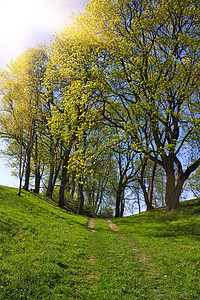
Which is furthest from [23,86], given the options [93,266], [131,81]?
[93,266]

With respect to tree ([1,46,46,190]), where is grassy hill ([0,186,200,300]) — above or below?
below

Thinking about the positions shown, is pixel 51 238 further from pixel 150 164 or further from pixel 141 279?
pixel 150 164

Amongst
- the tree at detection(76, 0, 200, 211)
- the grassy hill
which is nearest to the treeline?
the tree at detection(76, 0, 200, 211)

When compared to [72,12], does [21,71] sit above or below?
below

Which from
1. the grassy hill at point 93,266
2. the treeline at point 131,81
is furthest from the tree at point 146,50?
the grassy hill at point 93,266

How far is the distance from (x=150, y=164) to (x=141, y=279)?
29.9 metres

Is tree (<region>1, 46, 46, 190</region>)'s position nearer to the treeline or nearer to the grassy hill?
the treeline

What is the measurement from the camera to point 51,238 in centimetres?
1198

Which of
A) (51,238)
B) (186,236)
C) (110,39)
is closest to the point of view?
(51,238)

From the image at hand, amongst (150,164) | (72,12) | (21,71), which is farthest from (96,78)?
(150,164)

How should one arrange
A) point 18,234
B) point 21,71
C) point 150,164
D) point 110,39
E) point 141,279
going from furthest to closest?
1. point 150,164
2. point 21,71
3. point 110,39
4. point 18,234
5. point 141,279

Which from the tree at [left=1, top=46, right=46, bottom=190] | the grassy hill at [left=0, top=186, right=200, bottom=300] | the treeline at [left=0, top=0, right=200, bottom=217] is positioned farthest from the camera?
the tree at [left=1, top=46, right=46, bottom=190]

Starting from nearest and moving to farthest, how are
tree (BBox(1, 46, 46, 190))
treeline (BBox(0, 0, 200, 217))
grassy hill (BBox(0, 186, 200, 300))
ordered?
grassy hill (BBox(0, 186, 200, 300)) < treeline (BBox(0, 0, 200, 217)) < tree (BBox(1, 46, 46, 190))

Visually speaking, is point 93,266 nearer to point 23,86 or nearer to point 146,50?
point 146,50
